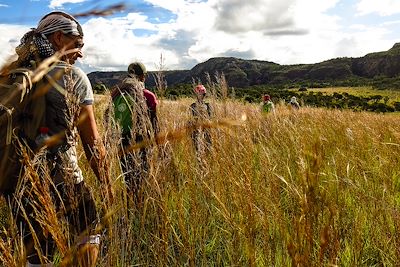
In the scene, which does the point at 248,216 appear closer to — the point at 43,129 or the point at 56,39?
the point at 43,129

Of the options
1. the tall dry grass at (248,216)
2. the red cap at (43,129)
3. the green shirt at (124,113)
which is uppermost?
the red cap at (43,129)

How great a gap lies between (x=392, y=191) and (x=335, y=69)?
169 metres

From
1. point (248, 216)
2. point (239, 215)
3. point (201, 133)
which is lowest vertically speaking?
point (239, 215)

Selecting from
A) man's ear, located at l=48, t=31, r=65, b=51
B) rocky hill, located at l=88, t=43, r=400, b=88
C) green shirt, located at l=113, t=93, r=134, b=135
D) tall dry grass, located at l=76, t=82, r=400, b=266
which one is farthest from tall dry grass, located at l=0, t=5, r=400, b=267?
rocky hill, located at l=88, t=43, r=400, b=88

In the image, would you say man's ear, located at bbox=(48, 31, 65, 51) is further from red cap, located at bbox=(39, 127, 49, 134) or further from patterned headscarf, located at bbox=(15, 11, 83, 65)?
red cap, located at bbox=(39, 127, 49, 134)

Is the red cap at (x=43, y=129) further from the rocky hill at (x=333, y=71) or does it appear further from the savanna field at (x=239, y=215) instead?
the rocky hill at (x=333, y=71)

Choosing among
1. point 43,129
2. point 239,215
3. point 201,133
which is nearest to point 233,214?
point 239,215

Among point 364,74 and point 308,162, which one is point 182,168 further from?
point 364,74

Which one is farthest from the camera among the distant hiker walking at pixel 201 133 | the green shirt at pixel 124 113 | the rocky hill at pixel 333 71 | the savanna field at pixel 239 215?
the rocky hill at pixel 333 71

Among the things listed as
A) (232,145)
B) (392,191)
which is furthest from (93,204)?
(392,191)

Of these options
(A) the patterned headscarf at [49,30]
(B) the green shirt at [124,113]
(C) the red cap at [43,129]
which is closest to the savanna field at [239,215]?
(C) the red cap at [43,129]

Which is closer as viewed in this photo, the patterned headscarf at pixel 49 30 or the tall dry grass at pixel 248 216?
the tall dry grass at pixel 248 216

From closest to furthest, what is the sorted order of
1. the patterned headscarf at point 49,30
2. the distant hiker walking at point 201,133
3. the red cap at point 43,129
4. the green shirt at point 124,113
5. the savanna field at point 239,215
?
the savanna field at point 239,215
the red cap at point 43,129
the patterned headscarf at point 49,30
the distant hiker walking at point 201,133
the green shirt at point 124,113

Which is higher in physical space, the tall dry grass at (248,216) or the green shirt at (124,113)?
the green shirt at (124,113)
